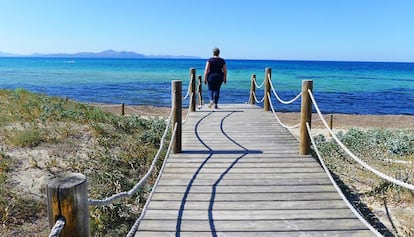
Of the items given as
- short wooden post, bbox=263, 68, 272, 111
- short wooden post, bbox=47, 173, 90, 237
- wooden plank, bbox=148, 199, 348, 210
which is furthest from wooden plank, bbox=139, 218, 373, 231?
short wooden post, bbox=263, 68, 272, 111

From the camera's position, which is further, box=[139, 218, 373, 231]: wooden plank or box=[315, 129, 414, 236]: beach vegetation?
box=[315, 129, 414, 236]: beach vegetation

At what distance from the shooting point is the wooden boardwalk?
3799mm

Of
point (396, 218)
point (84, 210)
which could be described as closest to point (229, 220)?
point (84, 210)

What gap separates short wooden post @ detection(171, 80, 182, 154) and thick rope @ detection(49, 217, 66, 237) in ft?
14.1

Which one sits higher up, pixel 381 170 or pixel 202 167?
pixel 202 167

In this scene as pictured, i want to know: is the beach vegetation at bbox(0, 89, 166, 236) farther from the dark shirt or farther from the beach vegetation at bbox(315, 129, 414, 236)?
the beach vegetation at bbox(315, 129, 414, 236)

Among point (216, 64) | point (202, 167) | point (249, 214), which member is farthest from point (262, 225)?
point (216, 64)

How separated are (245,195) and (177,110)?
2222 millimetres

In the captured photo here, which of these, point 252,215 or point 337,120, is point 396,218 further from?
point 337,120

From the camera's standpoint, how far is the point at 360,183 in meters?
6.57

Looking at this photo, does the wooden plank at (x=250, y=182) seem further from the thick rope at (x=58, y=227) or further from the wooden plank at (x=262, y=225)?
the thick rope at (x=58, y=227)

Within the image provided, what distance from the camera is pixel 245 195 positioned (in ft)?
15.2

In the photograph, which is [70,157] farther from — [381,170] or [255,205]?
[381,170]

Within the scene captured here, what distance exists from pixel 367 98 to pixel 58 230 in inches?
1453
